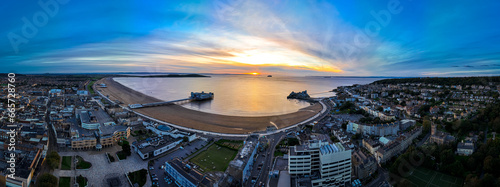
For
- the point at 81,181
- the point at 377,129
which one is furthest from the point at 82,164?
the point at 377,129

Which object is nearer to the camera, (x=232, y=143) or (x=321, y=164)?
(x=321, y=164)

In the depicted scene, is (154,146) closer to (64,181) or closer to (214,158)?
(214,158)

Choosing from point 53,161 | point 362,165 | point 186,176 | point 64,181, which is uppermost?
point 362,165

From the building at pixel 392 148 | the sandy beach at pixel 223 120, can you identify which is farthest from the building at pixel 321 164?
the sandy beach at pixel 223 120

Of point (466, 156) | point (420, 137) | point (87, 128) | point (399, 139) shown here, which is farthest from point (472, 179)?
point (87, 128)

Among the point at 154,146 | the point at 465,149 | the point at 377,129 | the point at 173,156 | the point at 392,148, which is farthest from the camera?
the point at 377,129

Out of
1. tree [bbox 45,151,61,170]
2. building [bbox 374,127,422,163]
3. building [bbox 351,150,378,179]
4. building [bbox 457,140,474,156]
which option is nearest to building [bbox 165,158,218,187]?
tree [bbox 45,151,61,170]
